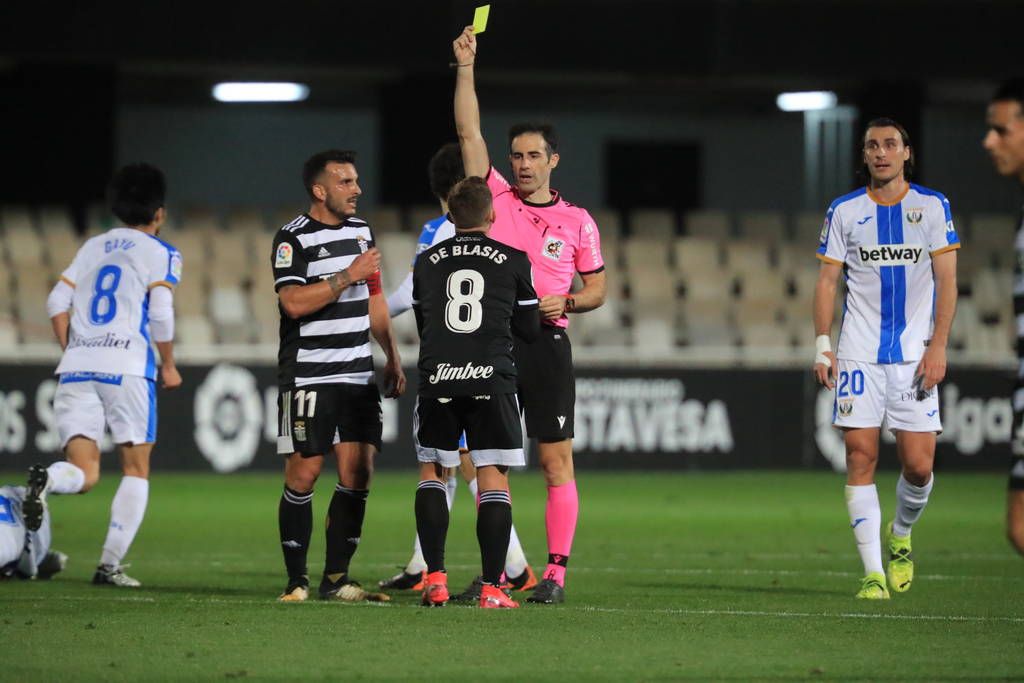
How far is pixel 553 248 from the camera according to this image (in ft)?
24.7

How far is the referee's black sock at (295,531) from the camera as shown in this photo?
7.34 meters

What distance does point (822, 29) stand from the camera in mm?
19688

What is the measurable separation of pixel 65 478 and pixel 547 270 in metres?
2.57

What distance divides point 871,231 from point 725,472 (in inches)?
372

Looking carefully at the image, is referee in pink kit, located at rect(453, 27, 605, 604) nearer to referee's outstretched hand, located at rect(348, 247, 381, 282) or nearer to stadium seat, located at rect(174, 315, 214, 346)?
referee's outstretched hand, located at rect(348, 247, 381, 282)

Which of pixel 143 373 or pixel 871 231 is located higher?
pixel 871 231

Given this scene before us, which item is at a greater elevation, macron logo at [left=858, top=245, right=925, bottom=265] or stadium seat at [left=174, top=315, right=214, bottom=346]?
A: macron logo at [left=858, top=245, right=925, bottom=265]

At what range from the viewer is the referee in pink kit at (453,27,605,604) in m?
7.32

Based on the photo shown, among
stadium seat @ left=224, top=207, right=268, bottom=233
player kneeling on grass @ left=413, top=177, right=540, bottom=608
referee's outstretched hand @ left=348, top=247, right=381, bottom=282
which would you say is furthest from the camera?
stadium seat @ left=224, top=207, right=268, bottom=233

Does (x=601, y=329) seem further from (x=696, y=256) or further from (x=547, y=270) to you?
(x=547, y=270)

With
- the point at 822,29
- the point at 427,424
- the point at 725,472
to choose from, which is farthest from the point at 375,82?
the point at 427,424

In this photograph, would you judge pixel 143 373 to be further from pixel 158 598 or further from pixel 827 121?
pixel 827 121

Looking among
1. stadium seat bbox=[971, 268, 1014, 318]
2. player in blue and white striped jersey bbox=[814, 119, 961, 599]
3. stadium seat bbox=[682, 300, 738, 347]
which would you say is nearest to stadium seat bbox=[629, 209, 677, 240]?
stadium seat bbox=[682, 300, 738, 347]

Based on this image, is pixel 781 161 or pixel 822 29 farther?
pixel 781 161
